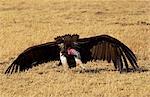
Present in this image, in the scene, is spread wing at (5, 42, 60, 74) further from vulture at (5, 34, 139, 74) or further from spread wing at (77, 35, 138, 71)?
spread wing at (77, 35, 138, 71)

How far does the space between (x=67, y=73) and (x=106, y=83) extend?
90 cm

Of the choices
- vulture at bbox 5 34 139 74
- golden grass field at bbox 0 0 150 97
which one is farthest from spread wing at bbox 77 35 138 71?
golden grass field at bbox 0 0 150 97

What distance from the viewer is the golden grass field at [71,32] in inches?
316

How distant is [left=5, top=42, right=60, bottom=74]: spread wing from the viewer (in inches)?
344

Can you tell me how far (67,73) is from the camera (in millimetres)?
9086

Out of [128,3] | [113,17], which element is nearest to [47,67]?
[113,17]

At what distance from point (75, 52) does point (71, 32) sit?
6.17m

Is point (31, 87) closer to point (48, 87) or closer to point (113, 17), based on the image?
point (48, 87)

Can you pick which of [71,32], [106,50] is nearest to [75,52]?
[106,50]

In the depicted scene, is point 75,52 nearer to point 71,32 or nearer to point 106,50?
point 106,50

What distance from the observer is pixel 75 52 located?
29.2ft

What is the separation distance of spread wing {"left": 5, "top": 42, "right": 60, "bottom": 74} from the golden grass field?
0.17 m

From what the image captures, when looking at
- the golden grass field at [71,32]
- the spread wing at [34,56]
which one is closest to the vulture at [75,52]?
the spread wing at [34,56]

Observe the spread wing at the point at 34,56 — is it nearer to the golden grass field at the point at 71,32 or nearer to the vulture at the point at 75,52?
the vulture at the point at 75,52
